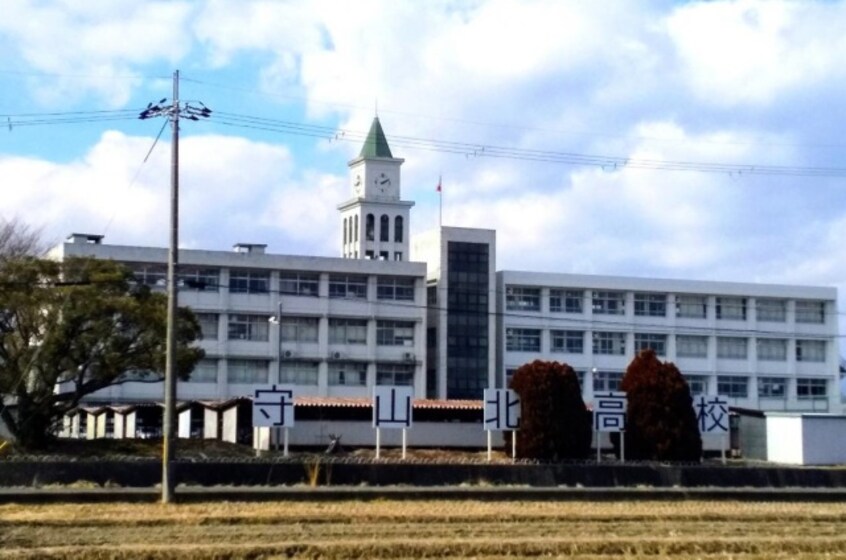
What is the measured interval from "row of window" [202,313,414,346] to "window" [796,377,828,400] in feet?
87.9

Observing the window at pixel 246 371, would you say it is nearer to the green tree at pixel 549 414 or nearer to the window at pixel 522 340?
the window at pixel 522 340

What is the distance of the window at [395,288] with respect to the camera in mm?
73688

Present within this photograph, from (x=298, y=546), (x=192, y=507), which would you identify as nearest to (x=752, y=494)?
(x=192, y=507)

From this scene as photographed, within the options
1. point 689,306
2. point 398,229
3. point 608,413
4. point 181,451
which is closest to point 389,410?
point 608,413

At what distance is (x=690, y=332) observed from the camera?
79.8 meters

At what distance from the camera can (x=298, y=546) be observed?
18422mm

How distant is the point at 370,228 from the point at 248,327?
59.6 feet

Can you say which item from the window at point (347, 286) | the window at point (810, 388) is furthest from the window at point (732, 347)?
the window at point (347, 286)

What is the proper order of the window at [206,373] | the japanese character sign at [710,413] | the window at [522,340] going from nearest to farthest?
the japanese character sign at [710,413] → the window at [206,373] → the window at [522,340]

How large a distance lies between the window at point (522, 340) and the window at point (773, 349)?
15476mm

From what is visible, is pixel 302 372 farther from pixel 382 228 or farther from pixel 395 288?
pixel 382 228

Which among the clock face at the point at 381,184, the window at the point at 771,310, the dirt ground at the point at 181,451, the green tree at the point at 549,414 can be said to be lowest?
the dirt ground at the point at 181,451

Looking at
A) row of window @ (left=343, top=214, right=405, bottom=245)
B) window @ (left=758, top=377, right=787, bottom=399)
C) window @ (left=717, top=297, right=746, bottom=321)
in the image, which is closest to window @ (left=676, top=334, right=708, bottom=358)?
window @ (left=717, top=297, right=746, bottom=321)

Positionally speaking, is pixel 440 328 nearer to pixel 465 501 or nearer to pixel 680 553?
pixel 465 501
